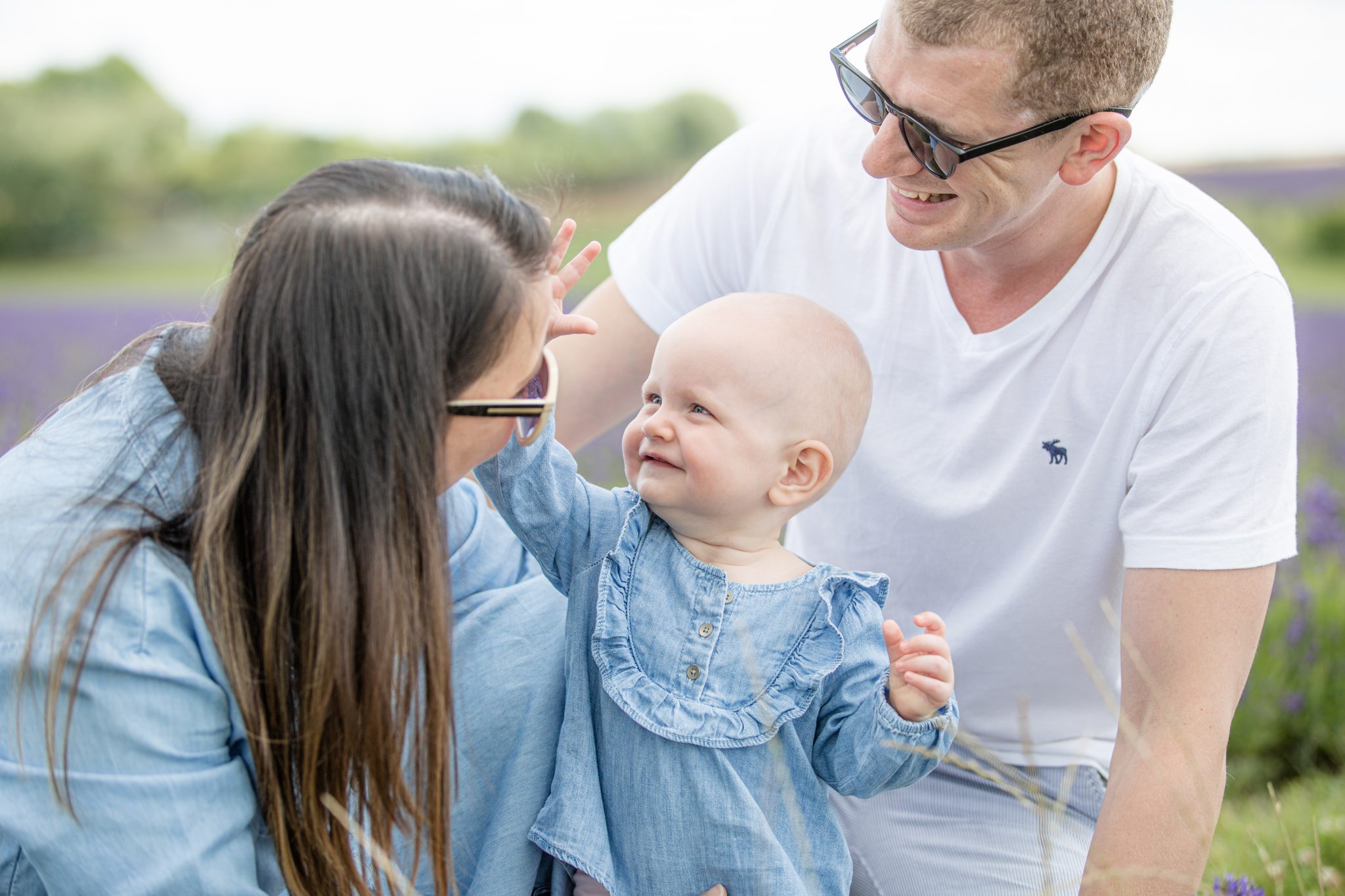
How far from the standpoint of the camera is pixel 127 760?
131 centimetres

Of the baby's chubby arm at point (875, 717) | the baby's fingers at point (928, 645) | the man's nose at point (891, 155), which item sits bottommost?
the baby's chubby arm at point (875, 717)

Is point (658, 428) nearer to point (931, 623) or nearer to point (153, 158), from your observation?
point (931, 623)

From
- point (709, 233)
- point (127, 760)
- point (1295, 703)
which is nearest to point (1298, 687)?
point (1295, 703)

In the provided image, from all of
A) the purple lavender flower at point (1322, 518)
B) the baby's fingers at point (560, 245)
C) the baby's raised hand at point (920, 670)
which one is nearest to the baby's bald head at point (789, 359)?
the baby's fingers at point (560, 245)

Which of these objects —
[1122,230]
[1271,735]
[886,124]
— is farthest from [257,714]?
[1271,735]

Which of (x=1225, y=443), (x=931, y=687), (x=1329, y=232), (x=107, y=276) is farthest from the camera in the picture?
(x=107, y=276)

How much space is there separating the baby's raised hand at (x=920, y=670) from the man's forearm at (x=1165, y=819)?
42cm

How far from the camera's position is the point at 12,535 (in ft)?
4.33

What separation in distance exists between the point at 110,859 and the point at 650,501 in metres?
0.83

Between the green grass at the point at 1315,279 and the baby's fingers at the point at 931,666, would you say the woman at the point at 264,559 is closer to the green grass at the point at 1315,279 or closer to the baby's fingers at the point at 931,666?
the baby's fingers at the point at 931,666

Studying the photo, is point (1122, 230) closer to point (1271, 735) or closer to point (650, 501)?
point (650, 501)

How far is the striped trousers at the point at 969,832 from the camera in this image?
2117 mm

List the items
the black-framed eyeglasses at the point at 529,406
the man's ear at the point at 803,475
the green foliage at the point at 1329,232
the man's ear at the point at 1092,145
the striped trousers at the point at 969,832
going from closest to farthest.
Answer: the black-framed eyeglasses at the point at 529,406
the man's ear at the point at 803,475
the man's ear at the point at 1092,145
the striped trousers at the point at 969,832
the green foliage at the point at 1329,232

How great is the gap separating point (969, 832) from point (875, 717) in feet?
2.28
